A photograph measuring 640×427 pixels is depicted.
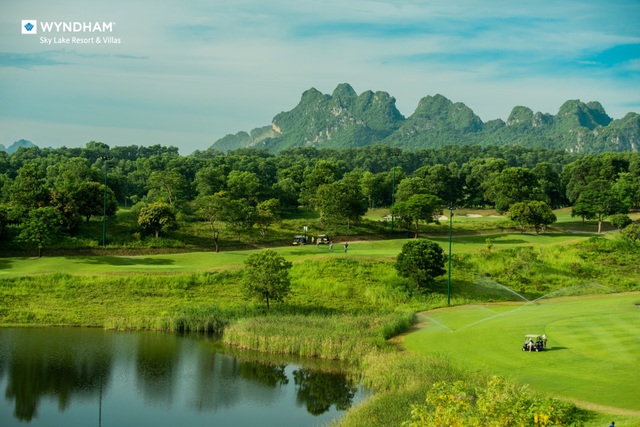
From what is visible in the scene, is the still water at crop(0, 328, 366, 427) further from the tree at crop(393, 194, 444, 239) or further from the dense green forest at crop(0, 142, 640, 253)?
the tree at crop(393, 194, 444, 239)

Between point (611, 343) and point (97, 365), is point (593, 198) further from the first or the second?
point (97, 365)

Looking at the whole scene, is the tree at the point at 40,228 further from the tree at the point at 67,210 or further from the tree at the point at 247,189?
the tree at the point at 247,189

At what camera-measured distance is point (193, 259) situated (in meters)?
69.4

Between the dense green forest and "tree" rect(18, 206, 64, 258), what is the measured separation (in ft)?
0.33

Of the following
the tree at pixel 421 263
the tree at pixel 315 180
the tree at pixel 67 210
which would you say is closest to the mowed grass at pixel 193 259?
the tree at pixel 421 263

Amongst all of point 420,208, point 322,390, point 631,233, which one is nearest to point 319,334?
point 322,390

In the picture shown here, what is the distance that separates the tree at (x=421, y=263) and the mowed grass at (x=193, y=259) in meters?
7.43

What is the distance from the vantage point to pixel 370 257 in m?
68.2

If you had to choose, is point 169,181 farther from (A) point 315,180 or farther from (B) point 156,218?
(A) point 315,180

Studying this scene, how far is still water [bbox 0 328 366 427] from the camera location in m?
33.2

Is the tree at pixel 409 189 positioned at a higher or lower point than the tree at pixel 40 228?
higher

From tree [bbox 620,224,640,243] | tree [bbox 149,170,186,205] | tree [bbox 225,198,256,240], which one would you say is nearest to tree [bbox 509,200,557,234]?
tree [bbox 620,224,640,243]

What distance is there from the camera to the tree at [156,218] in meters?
76.5

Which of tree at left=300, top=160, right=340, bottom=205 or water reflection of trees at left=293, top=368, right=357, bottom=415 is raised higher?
tree at left=300, top=160, right=340, bottom=205
